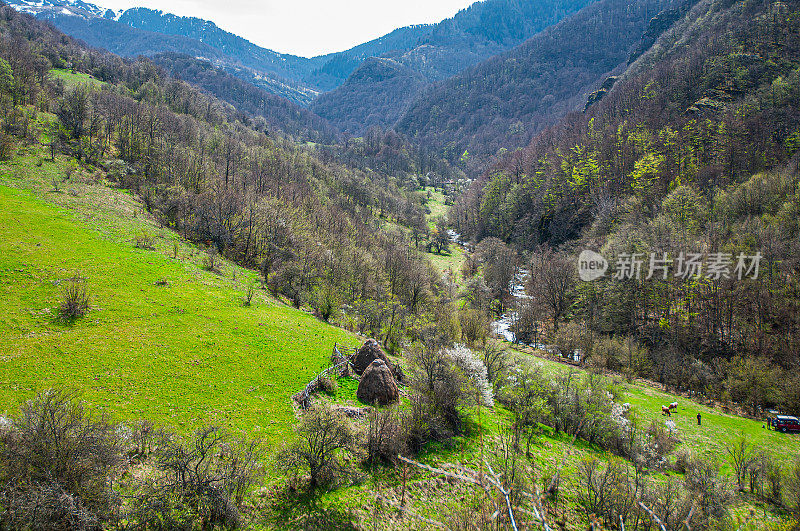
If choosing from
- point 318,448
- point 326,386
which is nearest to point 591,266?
point 326,386

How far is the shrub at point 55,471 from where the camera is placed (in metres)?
8.01

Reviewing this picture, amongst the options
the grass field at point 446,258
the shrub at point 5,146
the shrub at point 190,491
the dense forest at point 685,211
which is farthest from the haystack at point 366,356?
the grass field at point 446,258

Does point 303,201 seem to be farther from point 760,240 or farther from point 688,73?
point 688,73

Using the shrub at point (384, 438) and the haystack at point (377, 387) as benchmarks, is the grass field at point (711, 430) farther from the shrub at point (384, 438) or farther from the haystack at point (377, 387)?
the shrub at point (384, 438)

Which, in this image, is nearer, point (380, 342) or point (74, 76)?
point (380, 342)

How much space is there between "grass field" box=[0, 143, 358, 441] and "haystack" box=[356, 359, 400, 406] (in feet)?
12.6

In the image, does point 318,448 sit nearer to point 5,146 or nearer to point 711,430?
point 711,430

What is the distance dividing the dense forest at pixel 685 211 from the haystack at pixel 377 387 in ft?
126

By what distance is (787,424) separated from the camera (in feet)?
107

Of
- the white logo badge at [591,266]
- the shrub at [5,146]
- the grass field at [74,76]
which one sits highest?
the grass field at [74,76]

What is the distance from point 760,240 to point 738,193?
17.8 m

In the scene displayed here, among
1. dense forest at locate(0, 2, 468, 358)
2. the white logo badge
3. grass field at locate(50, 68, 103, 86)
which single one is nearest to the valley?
the white logo badge

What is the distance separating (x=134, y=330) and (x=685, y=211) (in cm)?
8556

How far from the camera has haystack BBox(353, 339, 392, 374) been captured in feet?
74.5
